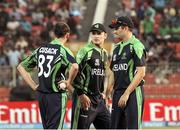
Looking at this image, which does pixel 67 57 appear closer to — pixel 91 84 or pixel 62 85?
pixel 62 85

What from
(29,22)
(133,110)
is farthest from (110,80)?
(29,22)

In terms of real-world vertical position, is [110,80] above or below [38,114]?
above

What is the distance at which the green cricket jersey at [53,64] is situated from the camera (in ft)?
38.1

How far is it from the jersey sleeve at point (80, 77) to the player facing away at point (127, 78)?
0.78 metres

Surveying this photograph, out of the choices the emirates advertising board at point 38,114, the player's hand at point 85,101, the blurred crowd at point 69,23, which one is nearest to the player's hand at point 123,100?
the player's hand at point 85,101

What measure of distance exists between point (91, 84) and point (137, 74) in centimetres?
145

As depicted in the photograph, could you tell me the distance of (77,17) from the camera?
28.3 meters

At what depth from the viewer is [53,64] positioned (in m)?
11.6

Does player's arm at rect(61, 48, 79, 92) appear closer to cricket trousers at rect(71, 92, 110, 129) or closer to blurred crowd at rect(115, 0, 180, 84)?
cricket trousers at rect(71, 92, 110, 129)

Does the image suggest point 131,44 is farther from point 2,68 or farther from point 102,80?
point 2,68

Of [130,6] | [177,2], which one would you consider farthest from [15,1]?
[177,2]

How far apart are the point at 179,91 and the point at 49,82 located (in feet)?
35.8

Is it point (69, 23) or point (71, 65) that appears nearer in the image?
point (71, 65)

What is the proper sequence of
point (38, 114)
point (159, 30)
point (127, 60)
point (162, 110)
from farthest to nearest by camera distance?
point (159, 30)
point (38, 114)
point (162, 110)
point (127, 60)
